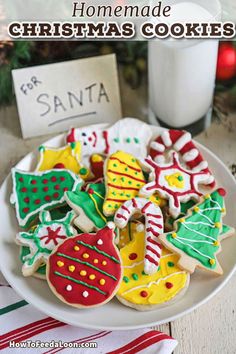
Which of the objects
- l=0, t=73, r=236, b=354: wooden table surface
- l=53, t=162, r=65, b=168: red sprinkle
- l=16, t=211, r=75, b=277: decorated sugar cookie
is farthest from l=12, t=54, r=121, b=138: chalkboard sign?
l=16, t=211, r=75, b=277: decorated sugar cookie

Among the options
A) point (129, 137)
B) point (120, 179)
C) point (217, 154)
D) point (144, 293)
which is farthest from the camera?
point (217, 154)

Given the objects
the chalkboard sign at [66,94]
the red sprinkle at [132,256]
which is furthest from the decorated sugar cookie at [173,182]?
the chalkboard sign at [66,94]

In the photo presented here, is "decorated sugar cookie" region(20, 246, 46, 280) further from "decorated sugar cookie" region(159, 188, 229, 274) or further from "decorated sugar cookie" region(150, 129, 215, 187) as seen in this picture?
"decorated sugar cookie" region(150, 129, 215, 187)

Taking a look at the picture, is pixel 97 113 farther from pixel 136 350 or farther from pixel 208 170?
pixel 136 350

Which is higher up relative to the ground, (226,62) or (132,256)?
(226,62)

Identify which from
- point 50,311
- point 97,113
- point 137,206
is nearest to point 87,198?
point 137,206

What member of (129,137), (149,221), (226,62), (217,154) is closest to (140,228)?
(149,221)

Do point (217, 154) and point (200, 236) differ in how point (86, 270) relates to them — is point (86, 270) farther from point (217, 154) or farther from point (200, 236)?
point (217, 154)
